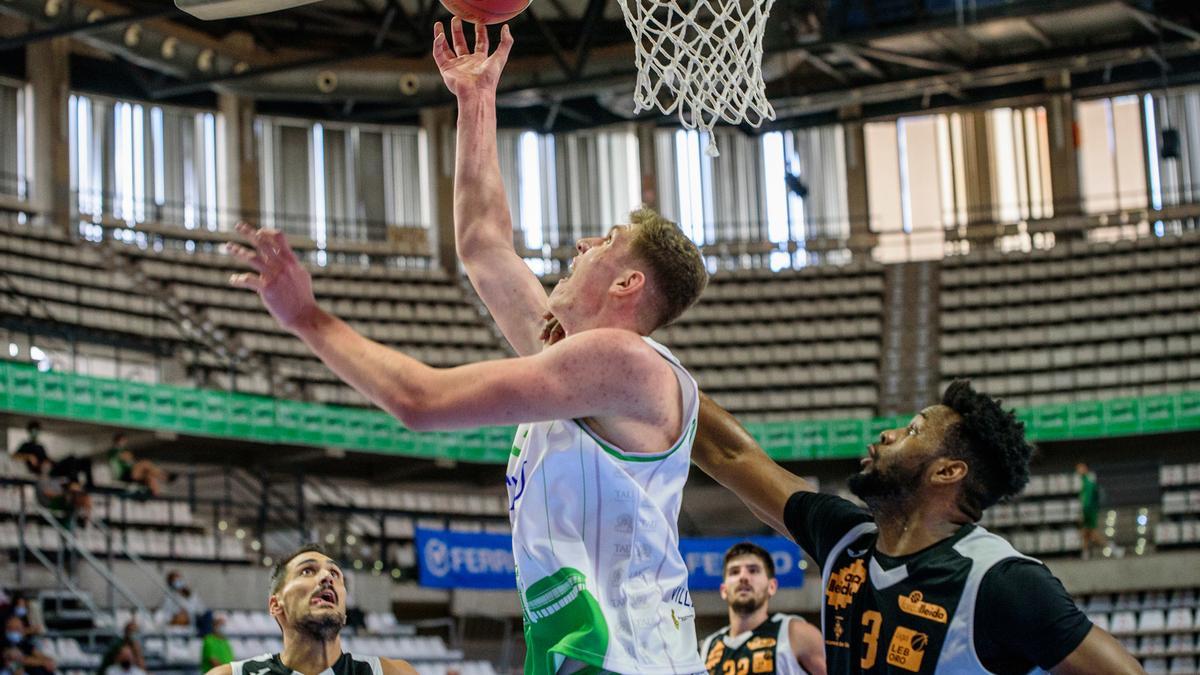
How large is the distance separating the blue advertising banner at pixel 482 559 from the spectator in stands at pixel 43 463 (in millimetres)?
3761

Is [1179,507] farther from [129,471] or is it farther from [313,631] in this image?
[313,631]

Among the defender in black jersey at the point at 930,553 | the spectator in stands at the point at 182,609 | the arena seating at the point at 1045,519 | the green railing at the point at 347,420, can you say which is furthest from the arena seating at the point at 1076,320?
the defender in black jersey at the point at 930,553

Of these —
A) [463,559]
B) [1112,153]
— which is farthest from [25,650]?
[1112,153]

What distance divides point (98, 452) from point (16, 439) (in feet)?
3.29

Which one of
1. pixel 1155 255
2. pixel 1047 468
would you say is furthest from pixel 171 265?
pixel 1155 255

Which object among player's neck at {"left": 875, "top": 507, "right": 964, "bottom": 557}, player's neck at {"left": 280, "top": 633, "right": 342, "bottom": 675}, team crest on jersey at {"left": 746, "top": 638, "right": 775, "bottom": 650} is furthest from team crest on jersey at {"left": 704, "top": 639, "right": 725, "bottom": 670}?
player's neck at {"left": 875, "top": 507, "right": 964, "bottom": 557}

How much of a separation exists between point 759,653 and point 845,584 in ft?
11.1

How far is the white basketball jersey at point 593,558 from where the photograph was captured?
3.07 metres

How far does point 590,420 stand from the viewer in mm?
3143

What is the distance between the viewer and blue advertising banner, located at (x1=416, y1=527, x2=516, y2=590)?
1772 cm

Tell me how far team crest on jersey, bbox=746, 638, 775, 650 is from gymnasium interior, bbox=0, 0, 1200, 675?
26.0 feet

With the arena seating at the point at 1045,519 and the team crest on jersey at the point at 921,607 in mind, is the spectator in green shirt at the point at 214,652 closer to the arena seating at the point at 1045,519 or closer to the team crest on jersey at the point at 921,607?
the team crest on jersey at the point at 921,607

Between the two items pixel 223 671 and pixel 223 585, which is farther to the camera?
pixel 223 585

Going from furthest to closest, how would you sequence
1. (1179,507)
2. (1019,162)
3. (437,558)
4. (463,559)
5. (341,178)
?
(1019,162) → (341,178) → (1179,507) → (463,559) → (437,558)
